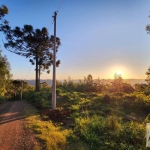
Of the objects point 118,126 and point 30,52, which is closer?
point 118,126

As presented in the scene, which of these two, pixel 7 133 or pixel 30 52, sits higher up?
pixel 30 52

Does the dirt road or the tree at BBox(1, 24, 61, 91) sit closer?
the dirt road

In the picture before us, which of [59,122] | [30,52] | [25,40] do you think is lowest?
[59,122]

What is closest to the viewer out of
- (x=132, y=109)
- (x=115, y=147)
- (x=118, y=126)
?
(x=115, y=147)

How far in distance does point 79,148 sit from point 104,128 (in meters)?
1.46

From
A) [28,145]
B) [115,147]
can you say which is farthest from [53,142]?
[115,147]

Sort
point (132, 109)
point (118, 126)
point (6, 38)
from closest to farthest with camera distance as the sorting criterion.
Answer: point (118, 126), point (132, 109), point (6, 38)

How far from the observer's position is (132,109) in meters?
9.05

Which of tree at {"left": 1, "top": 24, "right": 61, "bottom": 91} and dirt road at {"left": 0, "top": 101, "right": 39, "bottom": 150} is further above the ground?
tree at {"left": 1, "top": 24, "right": 61, "bottom": 91}

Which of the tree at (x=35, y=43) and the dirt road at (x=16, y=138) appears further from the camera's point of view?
the tree at (x=35, y=43)

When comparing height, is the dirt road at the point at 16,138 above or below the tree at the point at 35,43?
below

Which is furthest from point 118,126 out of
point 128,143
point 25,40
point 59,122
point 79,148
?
point 25,40

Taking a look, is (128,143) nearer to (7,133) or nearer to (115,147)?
(115,147)

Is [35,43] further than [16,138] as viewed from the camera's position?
Yes
